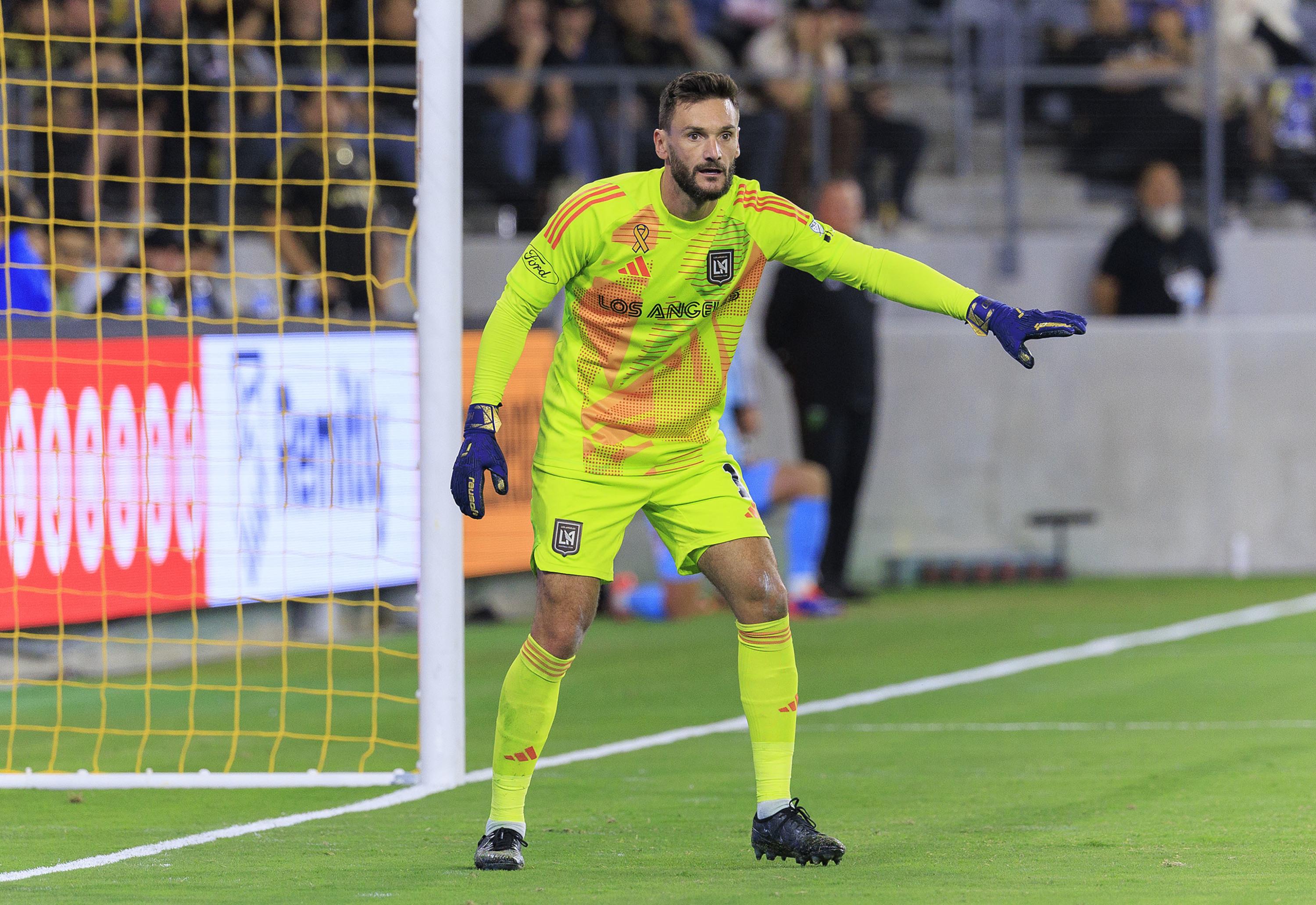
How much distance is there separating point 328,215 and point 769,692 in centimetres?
852

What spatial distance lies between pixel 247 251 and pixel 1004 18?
636 cm

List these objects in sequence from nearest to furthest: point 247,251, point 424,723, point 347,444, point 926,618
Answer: point 424,723, point 347,444, point 926,618, point 247,251

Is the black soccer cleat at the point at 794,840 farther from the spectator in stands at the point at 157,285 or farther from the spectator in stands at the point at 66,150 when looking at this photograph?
the spectator in stands at the point at 66,150

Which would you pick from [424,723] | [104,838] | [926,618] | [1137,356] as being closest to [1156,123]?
[1137,356]

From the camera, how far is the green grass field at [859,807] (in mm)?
5289

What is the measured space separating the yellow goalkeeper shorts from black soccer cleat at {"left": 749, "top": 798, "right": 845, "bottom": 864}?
2.31 ft

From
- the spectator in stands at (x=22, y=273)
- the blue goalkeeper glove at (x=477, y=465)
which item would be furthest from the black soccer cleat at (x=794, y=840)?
the spectator in stands at (x=22, y=273)

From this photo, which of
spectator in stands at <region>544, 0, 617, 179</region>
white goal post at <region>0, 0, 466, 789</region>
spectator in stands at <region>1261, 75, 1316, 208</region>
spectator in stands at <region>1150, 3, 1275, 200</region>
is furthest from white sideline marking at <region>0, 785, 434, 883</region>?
spectator in stands at <region>1261, 75, 1316, 208</region>

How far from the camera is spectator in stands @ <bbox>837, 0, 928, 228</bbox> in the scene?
16.3m

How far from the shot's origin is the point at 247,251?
15219 mm

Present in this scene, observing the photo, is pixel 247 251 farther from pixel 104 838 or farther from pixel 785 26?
pixel 104 838

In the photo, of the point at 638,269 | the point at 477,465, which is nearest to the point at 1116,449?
the point at 638,269

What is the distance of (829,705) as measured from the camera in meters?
9.23

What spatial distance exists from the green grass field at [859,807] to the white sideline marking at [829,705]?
0.30 feet
